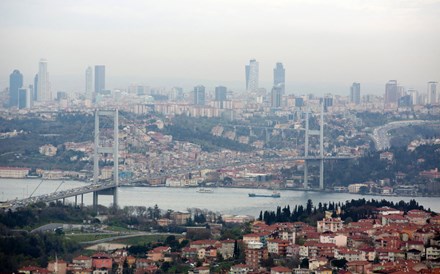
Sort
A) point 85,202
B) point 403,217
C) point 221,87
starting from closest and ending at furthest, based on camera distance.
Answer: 1. point 403,217
2. point 85,202
3. point 221,87

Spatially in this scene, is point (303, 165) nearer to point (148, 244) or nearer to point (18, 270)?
point (148, 244)

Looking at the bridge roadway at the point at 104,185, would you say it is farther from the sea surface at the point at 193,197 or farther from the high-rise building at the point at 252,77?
the high-rise building at the point at 252,77

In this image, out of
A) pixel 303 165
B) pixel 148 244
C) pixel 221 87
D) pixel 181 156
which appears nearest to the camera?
pixel 148 244

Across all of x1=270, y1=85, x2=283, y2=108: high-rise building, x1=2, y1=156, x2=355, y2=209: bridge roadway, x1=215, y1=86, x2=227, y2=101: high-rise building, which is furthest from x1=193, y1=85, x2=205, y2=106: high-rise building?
x1=2, y1=156, x2=355, y2=209: bridge roadway

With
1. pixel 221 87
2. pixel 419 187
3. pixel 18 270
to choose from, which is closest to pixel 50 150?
pixel 419 187

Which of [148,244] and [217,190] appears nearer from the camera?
[148,244]

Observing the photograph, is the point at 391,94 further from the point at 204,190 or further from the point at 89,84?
the point at 204,190

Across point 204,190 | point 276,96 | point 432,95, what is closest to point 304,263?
point 204,190
